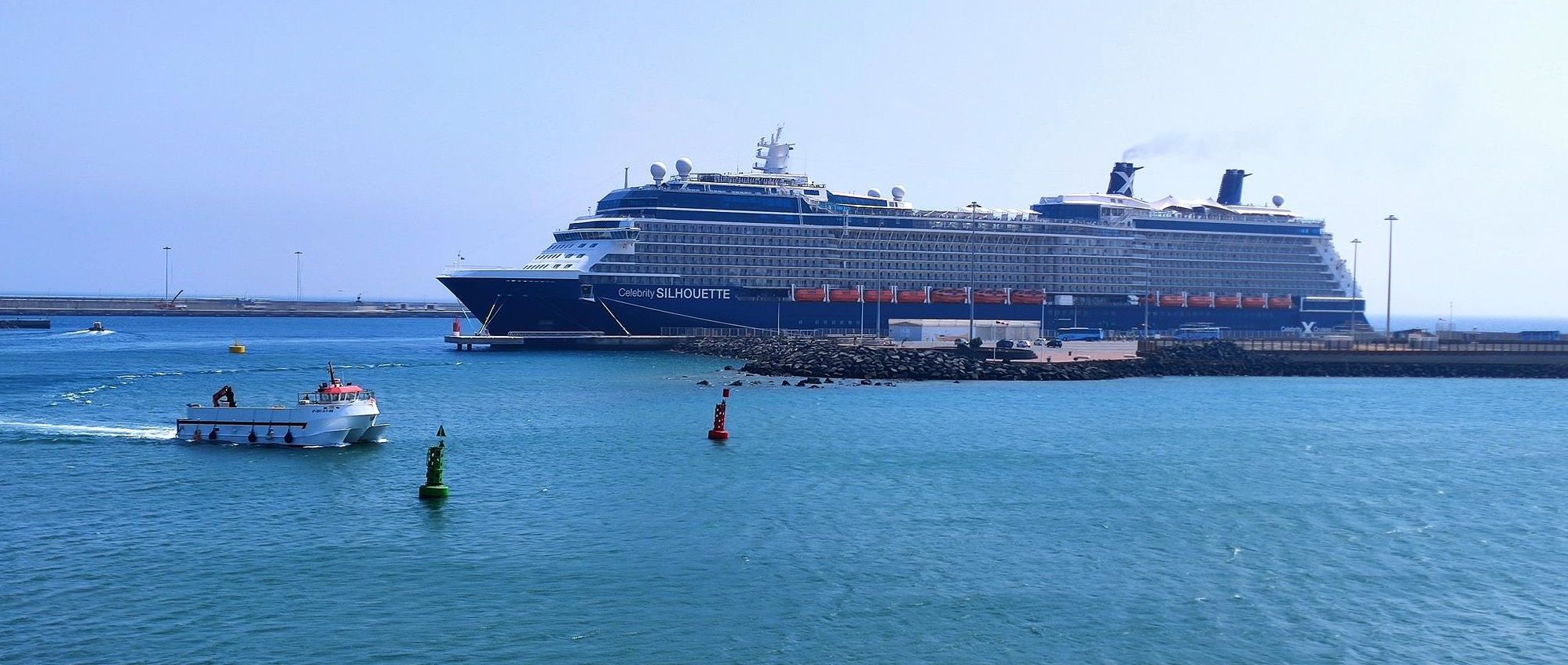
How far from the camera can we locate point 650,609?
21.9 m

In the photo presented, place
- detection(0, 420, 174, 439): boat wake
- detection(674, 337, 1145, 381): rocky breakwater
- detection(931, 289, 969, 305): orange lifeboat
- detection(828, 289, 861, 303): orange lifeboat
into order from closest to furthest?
detection(0, 420, 174, 439): boat wake, detection(674, 337, 1145, 381): rocky breakwater, detection(828, 289, 861, 303): orange lifeboat, detection(931, 289, 969, 305): orange lifeboat

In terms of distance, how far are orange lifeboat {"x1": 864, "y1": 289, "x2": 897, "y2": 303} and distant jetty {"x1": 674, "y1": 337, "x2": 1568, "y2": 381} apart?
11.1 metres

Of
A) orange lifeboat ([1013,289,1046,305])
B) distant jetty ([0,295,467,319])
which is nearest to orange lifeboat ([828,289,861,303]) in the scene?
orange lifeboat ([1013,289,1046,305])

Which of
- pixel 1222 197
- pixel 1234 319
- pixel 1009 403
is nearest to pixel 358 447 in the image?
pixel 1009 403

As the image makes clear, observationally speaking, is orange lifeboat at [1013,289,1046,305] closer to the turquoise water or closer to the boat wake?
the turquoise water

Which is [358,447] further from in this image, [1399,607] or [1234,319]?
[1234,319]

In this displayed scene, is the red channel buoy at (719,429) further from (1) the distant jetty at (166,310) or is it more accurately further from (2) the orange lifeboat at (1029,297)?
(1) the distant jetty at (166,310)

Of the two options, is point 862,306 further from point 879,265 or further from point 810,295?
point 810,295

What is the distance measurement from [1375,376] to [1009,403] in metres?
33.4

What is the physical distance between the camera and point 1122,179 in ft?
393

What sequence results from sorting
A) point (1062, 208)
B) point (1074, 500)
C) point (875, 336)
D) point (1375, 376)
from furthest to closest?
point (1062, 208) → point (875, 336) → point (1375, 376) → point (1074, 500)

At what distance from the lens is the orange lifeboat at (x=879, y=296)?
98.2 metres

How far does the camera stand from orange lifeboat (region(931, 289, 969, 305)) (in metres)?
101

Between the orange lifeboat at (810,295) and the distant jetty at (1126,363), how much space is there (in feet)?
20.7
